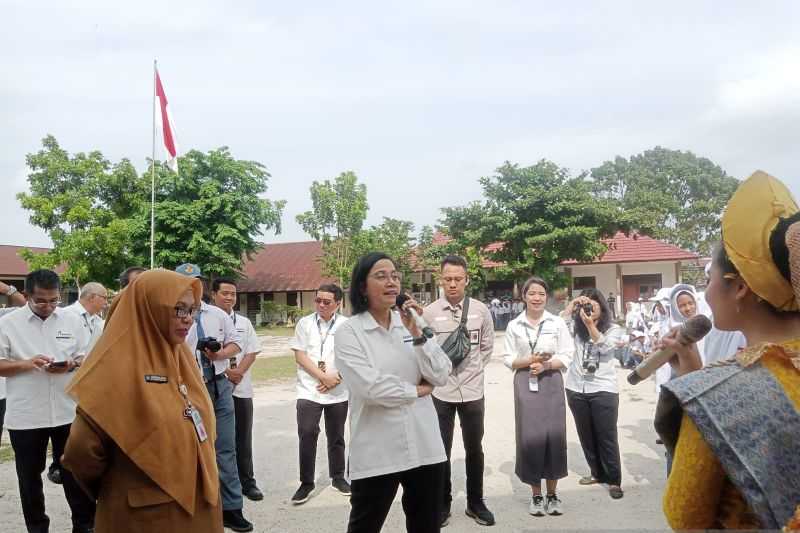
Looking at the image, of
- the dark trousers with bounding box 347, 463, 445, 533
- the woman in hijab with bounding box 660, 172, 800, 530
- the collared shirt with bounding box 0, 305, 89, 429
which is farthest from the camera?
the collared shirt with bounding box 0, 305, 89, 429

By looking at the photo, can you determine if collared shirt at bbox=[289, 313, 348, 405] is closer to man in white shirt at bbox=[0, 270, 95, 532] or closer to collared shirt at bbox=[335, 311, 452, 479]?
man in white shirt at bbox=[0, 270, 95, 532]

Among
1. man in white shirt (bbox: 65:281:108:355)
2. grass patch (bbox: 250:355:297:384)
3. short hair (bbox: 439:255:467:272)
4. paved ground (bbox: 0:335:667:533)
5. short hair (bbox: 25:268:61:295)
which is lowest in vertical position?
grass patch (bbox: 250:355:297:384)

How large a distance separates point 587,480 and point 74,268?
2452 cm

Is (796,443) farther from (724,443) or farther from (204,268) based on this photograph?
(204,268)

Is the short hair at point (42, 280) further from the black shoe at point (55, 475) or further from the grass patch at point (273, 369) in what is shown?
the grass patch at point (273, 369)

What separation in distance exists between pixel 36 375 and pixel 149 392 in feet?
8.59

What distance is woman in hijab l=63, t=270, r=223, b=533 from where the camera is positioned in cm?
235

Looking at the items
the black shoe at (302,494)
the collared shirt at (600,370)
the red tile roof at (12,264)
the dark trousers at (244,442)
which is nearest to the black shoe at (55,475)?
the dark trousers at (244,442)

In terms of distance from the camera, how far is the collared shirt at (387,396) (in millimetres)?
3035

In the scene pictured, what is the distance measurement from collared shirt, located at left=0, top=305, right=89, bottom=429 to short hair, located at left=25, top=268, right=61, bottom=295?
19cm

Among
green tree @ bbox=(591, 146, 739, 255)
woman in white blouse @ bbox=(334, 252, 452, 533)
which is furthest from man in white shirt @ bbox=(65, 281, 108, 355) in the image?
green tree @ bbox=(591, 146, 739, 255)

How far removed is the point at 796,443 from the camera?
119 cm

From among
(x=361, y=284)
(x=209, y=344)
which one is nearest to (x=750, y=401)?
(x=361, y=284)

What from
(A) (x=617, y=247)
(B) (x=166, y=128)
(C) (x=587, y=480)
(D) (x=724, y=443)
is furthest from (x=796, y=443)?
(A) (x=617, y=247)
